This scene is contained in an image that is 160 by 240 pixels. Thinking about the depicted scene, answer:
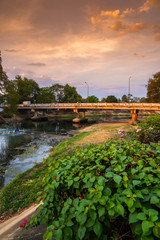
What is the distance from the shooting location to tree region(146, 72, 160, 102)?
59.8m

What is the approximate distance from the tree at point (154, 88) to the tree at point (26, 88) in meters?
58.6

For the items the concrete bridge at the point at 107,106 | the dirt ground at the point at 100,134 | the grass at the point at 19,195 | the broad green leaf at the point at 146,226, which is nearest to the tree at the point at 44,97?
the concrete bridge at the point at 107,106

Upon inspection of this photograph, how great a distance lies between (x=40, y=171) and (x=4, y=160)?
5.91 metres

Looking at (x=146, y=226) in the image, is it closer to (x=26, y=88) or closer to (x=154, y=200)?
(x=154, y=200)

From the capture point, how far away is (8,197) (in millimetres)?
6559

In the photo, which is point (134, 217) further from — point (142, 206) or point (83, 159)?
point (83, 159)

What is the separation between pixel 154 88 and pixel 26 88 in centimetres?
6206

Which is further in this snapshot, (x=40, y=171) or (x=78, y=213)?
(x=40, y=171)

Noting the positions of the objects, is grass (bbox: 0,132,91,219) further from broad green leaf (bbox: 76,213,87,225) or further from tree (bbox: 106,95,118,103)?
tree (bbox: 106,95,118,103)

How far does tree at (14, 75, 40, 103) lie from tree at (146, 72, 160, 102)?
58637 mm

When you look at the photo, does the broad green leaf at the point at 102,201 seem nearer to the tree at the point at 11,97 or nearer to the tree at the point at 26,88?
the tree at the point at 11,97

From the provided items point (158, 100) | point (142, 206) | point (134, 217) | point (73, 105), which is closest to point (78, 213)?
point (134, 217)

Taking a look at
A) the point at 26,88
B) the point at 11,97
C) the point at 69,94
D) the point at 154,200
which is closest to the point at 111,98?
the point at 69,94

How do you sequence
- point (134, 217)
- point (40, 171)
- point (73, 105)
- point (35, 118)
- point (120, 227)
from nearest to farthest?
point (134, 217) → point (120, 227) → point (40, 171) → point (73, 105) → point (35, 118)
